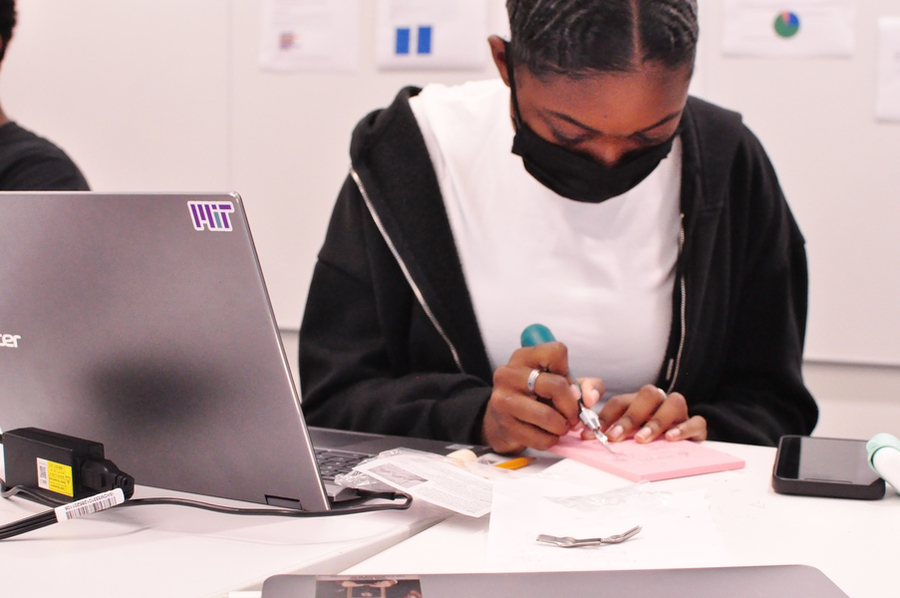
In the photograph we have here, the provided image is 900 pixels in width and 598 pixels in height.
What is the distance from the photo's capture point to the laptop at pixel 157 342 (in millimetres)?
637

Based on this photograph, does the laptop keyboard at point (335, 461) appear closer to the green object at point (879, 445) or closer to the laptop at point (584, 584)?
the laptop at point (584, 584)

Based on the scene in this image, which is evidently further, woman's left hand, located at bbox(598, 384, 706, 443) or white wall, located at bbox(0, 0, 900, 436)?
white wall, located at bbox(0, 0, 900, 436)

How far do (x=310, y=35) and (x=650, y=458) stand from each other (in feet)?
5.09

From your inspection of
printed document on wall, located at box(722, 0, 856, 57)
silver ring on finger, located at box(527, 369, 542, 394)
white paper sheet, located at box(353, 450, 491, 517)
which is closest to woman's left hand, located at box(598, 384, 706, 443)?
silver ring on finger, located at box(527, 369, 542, 394)

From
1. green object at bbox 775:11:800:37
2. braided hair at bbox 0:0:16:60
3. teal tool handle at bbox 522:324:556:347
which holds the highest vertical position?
green object at bbox 775:11:800:37

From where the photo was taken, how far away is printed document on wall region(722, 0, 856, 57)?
1.78 metres

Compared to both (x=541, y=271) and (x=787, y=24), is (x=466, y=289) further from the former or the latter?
(x=787, y=24)

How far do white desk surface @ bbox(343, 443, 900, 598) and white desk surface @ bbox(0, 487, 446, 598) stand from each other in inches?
1.2

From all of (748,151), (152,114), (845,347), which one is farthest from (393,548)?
(152,114)

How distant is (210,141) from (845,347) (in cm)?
159

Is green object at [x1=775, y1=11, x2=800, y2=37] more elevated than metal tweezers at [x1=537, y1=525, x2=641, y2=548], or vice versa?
green object at [x1=775, y1=11, x2=800, y2=37]

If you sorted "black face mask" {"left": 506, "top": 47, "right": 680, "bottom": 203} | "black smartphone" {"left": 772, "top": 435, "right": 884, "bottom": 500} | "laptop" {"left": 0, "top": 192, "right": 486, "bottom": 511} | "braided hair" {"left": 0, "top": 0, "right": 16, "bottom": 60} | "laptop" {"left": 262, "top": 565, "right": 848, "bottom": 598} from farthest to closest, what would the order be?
"braided hair" {"left": 0, "top": 0, "right": 16, "bottom": 60}, "black face mask" {"left": 506, "top": 47, "right": 680, "bottom": 203}, "black smartphone" {"left": 772, "top": 435, "right": 884, "bottom": 500}, "laptop" {"left": 0, "top": 192, "right": 486, "bottom": 511}, "laptop" {"left": 262, "top": 565, "right": 848, "bottom": 598}

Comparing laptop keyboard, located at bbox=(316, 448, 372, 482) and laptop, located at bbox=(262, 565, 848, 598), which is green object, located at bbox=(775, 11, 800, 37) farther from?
laptop, located at bbox=(262, 565, 848, 598)

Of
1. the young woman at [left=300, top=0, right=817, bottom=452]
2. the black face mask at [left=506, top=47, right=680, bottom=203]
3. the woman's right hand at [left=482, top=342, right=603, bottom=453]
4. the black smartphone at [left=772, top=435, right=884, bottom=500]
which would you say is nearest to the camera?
the black smartphone at [left=772, top=435, right=884, bottom=500]
